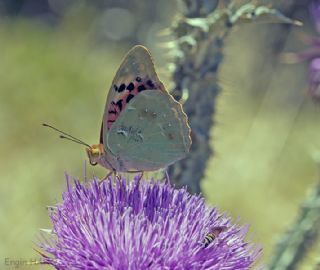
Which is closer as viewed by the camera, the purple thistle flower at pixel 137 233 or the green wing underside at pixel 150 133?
the purple thistle flower at pixel 137 233

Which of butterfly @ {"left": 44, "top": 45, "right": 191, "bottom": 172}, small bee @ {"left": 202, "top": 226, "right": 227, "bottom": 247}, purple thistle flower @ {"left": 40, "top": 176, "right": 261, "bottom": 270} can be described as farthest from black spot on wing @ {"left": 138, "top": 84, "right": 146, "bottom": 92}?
small bee @ {"left": 202, "top": 226, "right": 227, "bottom": 247}

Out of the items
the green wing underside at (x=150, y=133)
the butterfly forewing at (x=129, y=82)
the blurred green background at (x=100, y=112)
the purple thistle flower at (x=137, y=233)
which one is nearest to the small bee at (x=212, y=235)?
the purple thistle flower at (x=137, y=233)

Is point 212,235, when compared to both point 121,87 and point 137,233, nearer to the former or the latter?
point 137,233

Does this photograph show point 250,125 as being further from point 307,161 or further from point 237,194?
point 237,194

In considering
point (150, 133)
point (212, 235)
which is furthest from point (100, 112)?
point (212, 235)

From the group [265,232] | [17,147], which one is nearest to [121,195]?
[265,232]

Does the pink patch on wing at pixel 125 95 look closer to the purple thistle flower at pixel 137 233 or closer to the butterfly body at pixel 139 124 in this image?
the butterfly body at pixel 139 124

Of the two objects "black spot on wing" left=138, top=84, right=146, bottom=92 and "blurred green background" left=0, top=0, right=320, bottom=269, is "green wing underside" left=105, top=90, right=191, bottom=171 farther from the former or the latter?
"blurred green background" left=0, top=0, right=320, bottom=269
